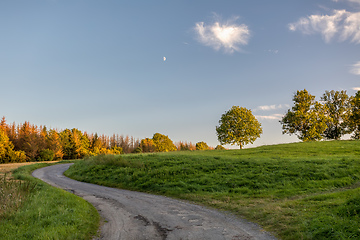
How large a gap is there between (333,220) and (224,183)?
37.5ft

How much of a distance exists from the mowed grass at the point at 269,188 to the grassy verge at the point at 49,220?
25.8 feet

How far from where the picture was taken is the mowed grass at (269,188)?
34.1 ft

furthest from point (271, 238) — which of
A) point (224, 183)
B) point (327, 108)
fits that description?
point (327, 108)

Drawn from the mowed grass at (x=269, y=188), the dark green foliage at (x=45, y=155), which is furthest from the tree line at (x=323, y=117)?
the dark green foliage at (x=45, y=155)

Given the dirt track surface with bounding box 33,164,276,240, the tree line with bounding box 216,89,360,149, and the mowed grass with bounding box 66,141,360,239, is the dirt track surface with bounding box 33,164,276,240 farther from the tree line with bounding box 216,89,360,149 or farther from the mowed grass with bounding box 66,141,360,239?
the tree line with bounding box 216,89,360,149

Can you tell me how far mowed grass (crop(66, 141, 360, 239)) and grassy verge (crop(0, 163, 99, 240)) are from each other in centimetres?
785

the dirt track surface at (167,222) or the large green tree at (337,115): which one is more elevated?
the large green tree at (337,115)

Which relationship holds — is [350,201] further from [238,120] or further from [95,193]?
[238,120]

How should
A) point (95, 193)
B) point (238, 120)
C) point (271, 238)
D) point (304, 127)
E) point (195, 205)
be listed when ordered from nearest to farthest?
point (271, 238), point (195, 205), point (95, 193), point (304, 127), point (238, 120)

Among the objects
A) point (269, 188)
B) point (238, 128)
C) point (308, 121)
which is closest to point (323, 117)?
point (308, 121)

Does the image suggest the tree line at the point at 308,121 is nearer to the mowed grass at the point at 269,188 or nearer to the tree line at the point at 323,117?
the tree line at the point at 323,117

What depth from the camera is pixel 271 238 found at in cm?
964

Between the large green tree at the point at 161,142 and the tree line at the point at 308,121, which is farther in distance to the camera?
the large green tree at the point at 161,142

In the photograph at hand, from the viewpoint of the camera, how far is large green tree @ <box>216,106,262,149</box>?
6981 cm
